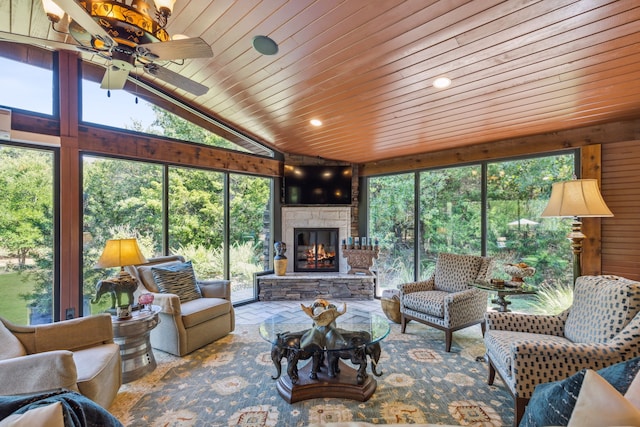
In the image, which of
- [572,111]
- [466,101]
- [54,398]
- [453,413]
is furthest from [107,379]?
[572,111]

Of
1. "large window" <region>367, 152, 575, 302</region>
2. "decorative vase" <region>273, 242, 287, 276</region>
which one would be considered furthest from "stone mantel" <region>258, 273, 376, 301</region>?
"large window" <region>367, 152, 575, 302</region>

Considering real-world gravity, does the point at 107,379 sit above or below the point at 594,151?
below

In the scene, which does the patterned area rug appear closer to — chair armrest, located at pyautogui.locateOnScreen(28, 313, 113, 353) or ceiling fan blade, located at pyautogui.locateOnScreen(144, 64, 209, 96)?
chair armrest, located at pyautogui.locateOnScreen(28, 313, 113, 353)

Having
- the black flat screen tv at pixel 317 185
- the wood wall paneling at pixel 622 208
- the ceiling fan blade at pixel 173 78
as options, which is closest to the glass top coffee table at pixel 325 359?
the ceiling fan blade at pixel 173 78

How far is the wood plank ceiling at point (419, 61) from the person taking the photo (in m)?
2.09

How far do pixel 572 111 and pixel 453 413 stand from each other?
3.25 meters

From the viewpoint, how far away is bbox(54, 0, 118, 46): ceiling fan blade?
4.95 ft

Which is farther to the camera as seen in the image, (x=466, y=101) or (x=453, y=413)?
(x=466, y=101)

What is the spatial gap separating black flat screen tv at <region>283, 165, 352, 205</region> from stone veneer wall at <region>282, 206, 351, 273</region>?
0.15 meters

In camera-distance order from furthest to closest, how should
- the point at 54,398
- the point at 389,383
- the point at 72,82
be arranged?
the point at 72,82
the point at 389,383
the point at 54,398

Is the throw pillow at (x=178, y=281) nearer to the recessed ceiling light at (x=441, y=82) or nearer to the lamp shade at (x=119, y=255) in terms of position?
the lamp shade at (x=119, y=255)

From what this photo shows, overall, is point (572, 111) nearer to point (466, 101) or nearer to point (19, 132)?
point (466, 101)

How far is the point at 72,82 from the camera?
11.4 feet

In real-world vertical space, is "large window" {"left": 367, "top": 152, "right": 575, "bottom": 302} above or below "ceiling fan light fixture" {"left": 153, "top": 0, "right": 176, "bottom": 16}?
below
